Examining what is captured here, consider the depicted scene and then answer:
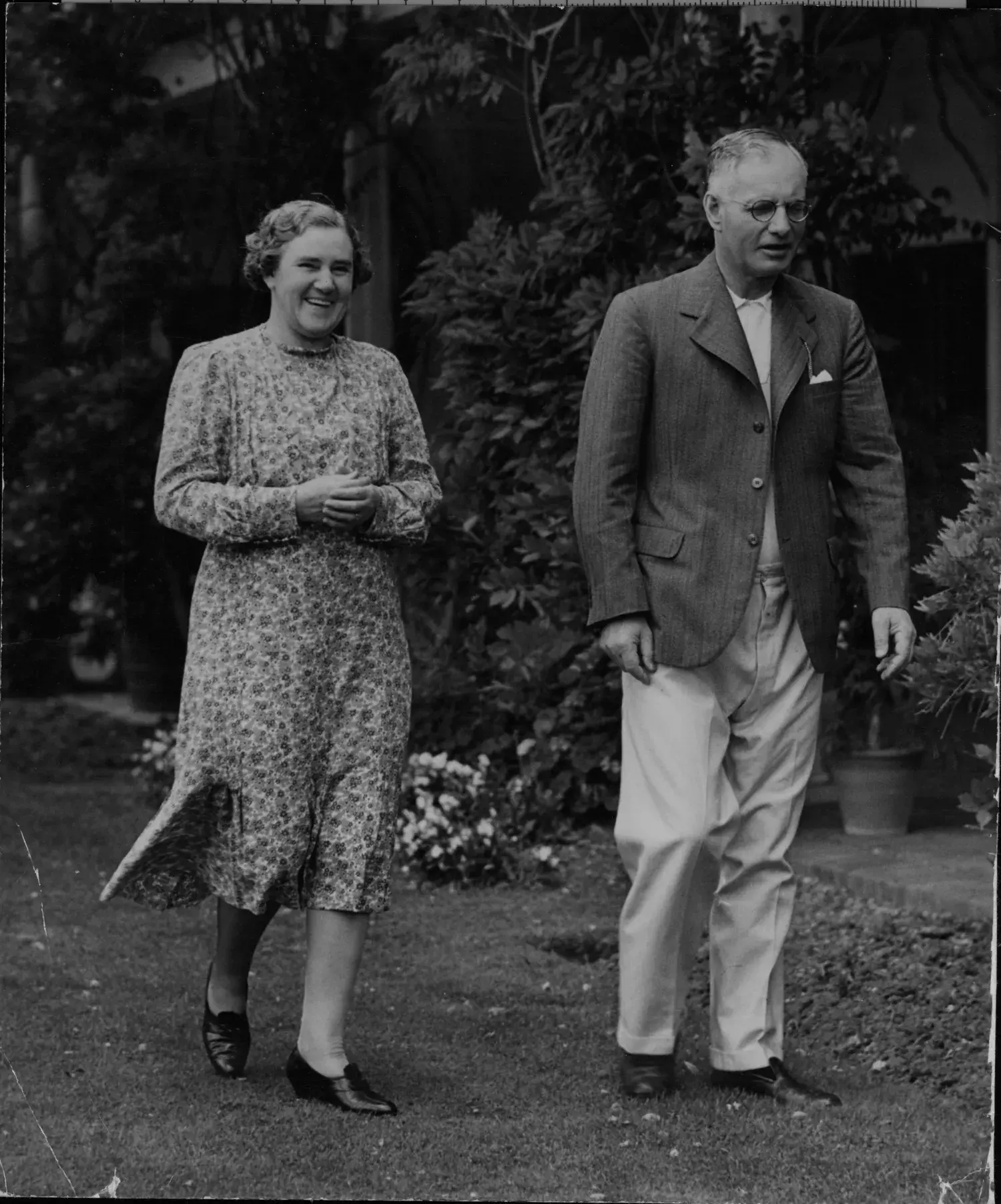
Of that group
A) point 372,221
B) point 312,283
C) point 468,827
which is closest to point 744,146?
point 312,283

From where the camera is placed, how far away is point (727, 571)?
433cm

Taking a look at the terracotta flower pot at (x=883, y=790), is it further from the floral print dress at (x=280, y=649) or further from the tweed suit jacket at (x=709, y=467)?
the floral print dress at (x=280, y=649)

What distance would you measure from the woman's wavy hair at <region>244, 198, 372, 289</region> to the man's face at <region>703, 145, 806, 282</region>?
33.9 inches

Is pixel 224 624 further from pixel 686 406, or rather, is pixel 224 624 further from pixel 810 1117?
pixel 810 1117

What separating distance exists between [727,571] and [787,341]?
0.58 meters

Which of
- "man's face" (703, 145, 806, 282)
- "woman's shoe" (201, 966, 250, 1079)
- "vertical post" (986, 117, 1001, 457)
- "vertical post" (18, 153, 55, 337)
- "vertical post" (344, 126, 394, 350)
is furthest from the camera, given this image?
"vertical post" (344, 126, 394, 350)

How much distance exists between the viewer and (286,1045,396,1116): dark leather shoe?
→ 4305mm

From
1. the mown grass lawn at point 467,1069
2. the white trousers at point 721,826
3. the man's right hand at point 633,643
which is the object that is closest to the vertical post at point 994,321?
the white trousers at point 721,826

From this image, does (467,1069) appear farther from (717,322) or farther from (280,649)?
(717,322)

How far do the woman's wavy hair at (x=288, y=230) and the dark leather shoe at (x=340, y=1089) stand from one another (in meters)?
1.91

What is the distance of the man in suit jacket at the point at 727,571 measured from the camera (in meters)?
4.33

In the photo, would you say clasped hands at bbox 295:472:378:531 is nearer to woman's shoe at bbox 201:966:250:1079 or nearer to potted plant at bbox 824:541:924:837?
woman's shoe at bbox 201:966:250:1079

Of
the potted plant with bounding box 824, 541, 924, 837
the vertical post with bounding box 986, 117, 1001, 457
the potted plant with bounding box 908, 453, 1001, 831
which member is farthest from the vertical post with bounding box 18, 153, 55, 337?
the potted plant with bounding box 908, 453, 1001, 831

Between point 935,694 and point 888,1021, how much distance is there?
0.99m
